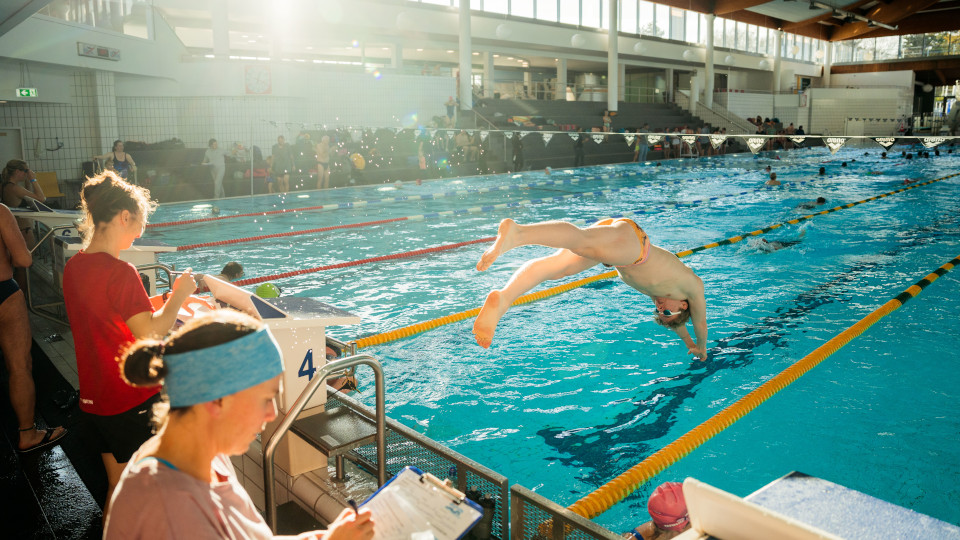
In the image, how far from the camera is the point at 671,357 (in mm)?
5680

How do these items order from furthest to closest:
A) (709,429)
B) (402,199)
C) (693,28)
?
(693,28) < (402,199) < (709,429)

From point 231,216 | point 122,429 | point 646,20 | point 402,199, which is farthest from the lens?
point 646,20

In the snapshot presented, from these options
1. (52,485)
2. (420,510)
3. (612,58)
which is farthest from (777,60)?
(420,510)

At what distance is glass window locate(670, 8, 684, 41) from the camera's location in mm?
32250

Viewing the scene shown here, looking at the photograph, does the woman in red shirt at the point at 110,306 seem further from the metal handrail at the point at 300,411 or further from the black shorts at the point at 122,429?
the metal handrail at the point at 300,411

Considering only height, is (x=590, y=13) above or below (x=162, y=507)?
above

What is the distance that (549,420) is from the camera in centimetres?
444

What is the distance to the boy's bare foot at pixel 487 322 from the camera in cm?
351

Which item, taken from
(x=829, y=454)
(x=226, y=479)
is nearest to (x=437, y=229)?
(x=829, y=454)

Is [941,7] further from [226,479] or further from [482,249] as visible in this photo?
[226,479]

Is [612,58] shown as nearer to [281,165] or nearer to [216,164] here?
[281,165]

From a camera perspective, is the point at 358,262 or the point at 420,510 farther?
the point at 358,262

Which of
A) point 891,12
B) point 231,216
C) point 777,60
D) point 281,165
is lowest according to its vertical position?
point 231,216

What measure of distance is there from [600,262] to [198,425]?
304cm
